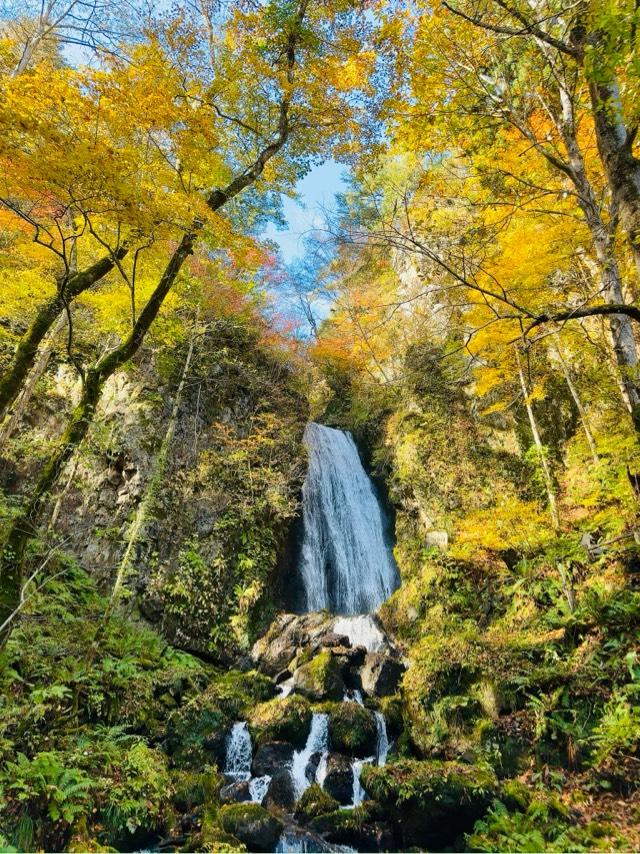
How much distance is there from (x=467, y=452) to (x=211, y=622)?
355 inches

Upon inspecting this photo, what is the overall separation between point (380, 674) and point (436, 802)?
3705 mm

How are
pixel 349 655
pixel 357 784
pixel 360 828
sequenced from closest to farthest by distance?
pixel 360 828 → pixel 357 784 → pixel 349 655

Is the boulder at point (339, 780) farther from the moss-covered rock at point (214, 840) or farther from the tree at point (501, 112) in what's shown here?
the tree at point (501, 112)

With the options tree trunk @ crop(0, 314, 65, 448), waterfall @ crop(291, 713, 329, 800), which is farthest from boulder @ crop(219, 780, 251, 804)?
tree trunk @ crop(0, 314, 65, 448)

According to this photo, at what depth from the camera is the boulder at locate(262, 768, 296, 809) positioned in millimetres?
6469

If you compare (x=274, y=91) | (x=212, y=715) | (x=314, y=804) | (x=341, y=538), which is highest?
(x=274, y=91)

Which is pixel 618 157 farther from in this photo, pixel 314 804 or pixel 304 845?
pixel 314 804

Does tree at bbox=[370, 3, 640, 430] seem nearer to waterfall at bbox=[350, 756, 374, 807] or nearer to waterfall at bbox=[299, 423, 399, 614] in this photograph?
waterfall at bbox=[350, 756, 374, 807]

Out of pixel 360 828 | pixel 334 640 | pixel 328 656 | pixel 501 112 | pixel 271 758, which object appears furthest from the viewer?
pixel 334 640

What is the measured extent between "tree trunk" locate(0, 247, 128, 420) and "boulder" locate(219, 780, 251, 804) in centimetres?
656

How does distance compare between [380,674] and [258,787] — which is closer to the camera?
[258,787]

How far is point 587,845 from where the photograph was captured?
4266 mm

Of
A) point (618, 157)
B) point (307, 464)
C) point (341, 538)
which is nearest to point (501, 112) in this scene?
point (618, 157)

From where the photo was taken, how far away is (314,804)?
20.4 ft
